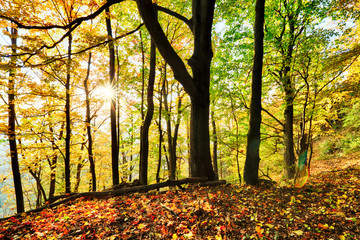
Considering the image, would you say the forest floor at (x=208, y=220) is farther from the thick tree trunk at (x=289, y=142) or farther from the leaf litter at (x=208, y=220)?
the thick tree trunk at (x=289, y=142)

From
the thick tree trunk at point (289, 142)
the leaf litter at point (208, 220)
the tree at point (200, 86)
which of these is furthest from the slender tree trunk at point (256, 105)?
the thick tree trunk at point (289, 142)

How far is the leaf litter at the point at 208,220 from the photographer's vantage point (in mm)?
2279

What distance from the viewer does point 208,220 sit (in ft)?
8.37

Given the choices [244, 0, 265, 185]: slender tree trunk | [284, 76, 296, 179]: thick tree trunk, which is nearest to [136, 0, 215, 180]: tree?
[244, 0, 265, 185]: slender tree trunk

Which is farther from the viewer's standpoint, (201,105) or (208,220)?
(201,105)

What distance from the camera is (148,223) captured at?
2.61 metres

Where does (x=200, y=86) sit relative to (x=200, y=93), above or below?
above

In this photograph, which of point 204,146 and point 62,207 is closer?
point 62,207

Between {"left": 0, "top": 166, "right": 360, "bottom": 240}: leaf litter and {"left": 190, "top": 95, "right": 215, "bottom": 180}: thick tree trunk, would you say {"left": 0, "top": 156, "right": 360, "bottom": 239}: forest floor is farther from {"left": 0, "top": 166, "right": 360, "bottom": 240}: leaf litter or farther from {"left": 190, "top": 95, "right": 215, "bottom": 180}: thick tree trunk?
{"left": 190, "top": 95, "right": 215, "bottom": 180}: thick tree trunk

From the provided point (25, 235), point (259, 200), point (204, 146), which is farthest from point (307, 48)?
point (25, 235)

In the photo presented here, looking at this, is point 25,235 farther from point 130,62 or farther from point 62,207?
point 130,62

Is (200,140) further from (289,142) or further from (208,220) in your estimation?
(289,142)

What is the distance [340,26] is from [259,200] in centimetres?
654

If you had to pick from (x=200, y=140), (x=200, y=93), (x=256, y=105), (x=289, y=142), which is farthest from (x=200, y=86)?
(x=289, y=142)
